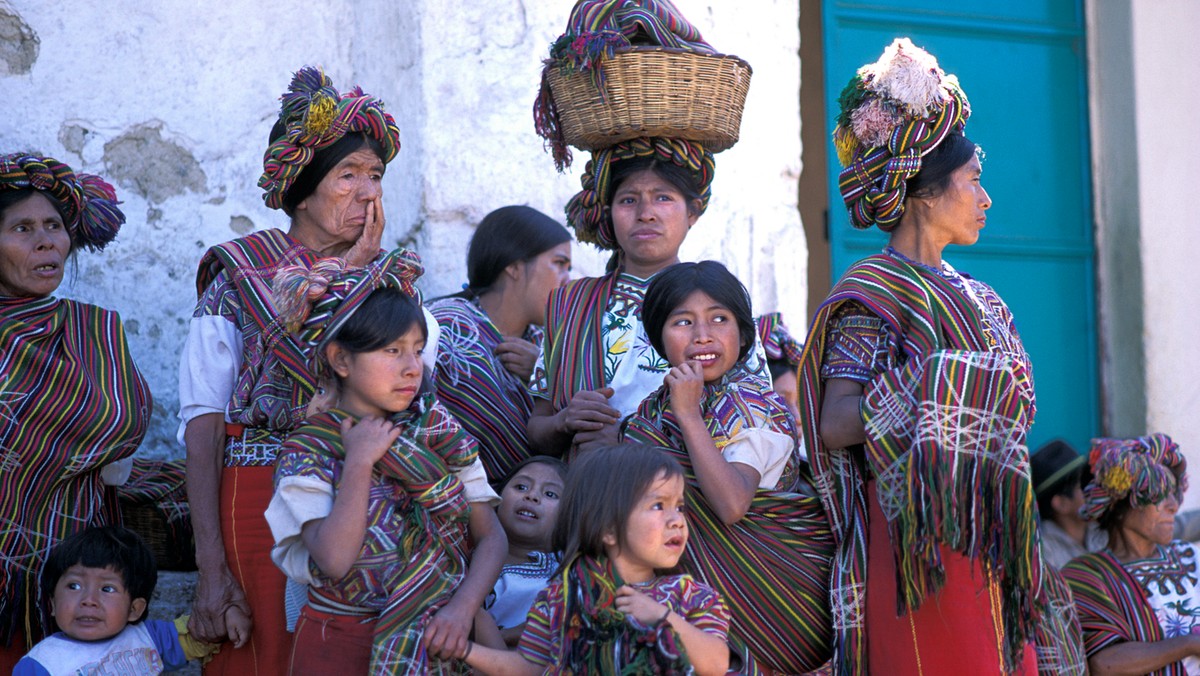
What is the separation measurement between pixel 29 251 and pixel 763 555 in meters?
2.16

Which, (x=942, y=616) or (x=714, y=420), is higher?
(x=714, y=420)

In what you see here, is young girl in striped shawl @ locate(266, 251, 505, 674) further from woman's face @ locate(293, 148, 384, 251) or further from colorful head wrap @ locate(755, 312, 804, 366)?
colorful head wrap @ locate(755, 312, 804, 366)

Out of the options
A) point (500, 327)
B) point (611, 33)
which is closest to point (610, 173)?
point (611, 33)

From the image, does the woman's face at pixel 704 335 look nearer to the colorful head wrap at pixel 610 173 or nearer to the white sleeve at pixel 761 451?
the white sleeve at pixel 761 451

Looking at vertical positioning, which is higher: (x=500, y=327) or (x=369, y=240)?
(x=369, y=240)

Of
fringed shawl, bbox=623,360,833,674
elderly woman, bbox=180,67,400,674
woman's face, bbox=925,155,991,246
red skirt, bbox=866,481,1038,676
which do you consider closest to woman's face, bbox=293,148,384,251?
elderly woman, bbox=180,67,400,674

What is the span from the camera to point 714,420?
3.66 meters

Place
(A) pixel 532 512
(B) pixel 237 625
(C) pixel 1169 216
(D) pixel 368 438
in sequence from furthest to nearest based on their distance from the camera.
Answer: (C) pixel 1169 216, (A) pixel 532 512, (B) pixel 237 625, (D) pixel 368 438

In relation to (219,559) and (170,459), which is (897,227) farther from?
(170,459)

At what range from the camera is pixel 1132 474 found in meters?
5.04

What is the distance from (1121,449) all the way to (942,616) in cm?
201

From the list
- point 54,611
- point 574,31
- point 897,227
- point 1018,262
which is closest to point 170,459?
point 54,611

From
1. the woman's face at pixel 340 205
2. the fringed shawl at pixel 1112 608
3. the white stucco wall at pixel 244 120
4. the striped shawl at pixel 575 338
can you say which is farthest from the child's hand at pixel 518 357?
the fringed shawl at pixel 1112 608

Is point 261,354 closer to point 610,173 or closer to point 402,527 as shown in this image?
point 402,527
